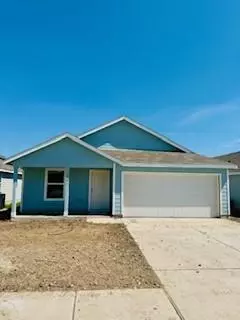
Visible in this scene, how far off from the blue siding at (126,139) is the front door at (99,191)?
2.99 meters

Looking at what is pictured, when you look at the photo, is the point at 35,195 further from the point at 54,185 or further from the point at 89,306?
the point at 89,306

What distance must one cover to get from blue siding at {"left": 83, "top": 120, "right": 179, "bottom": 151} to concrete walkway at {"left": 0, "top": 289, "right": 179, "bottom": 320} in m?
13.8

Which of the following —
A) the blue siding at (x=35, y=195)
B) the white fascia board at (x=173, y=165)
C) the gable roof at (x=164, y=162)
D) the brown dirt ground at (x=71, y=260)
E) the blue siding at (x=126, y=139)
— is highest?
the blue siding at (x=126, y=139)

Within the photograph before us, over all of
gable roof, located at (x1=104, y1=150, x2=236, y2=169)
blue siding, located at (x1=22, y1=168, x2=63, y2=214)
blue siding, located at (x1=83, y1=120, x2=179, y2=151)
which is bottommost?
blue siding, located at (x1=22, y1=168, x2=63, y2=214)

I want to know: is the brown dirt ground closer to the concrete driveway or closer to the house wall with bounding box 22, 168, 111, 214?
the concrete driveway

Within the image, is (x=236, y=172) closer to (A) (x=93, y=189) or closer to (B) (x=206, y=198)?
(B) (x=206, y=198)

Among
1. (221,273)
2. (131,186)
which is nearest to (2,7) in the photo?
(131,186)

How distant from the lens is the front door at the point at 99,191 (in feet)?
49.7

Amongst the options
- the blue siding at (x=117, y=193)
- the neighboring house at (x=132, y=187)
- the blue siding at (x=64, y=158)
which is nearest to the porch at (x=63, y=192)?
the neighboring house at (x=132, y=187)

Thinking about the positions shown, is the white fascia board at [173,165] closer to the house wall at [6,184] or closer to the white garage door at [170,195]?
the white garage door at [170,195]

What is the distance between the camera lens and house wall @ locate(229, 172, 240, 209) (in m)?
18.8

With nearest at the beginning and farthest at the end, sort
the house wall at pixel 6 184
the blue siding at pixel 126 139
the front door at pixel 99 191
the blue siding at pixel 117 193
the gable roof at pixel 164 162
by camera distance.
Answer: the blue siding at pixel 117 193 → the gable roof at pixel 164 162 → the front door at pixel 99 191 → the blue siding at pixel 126 139 → the house wall at pixel 6 184

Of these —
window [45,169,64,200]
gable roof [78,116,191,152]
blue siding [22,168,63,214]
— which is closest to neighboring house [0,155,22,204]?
blue siding [22,168,63,214]

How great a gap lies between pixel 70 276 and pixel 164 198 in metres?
9.97
